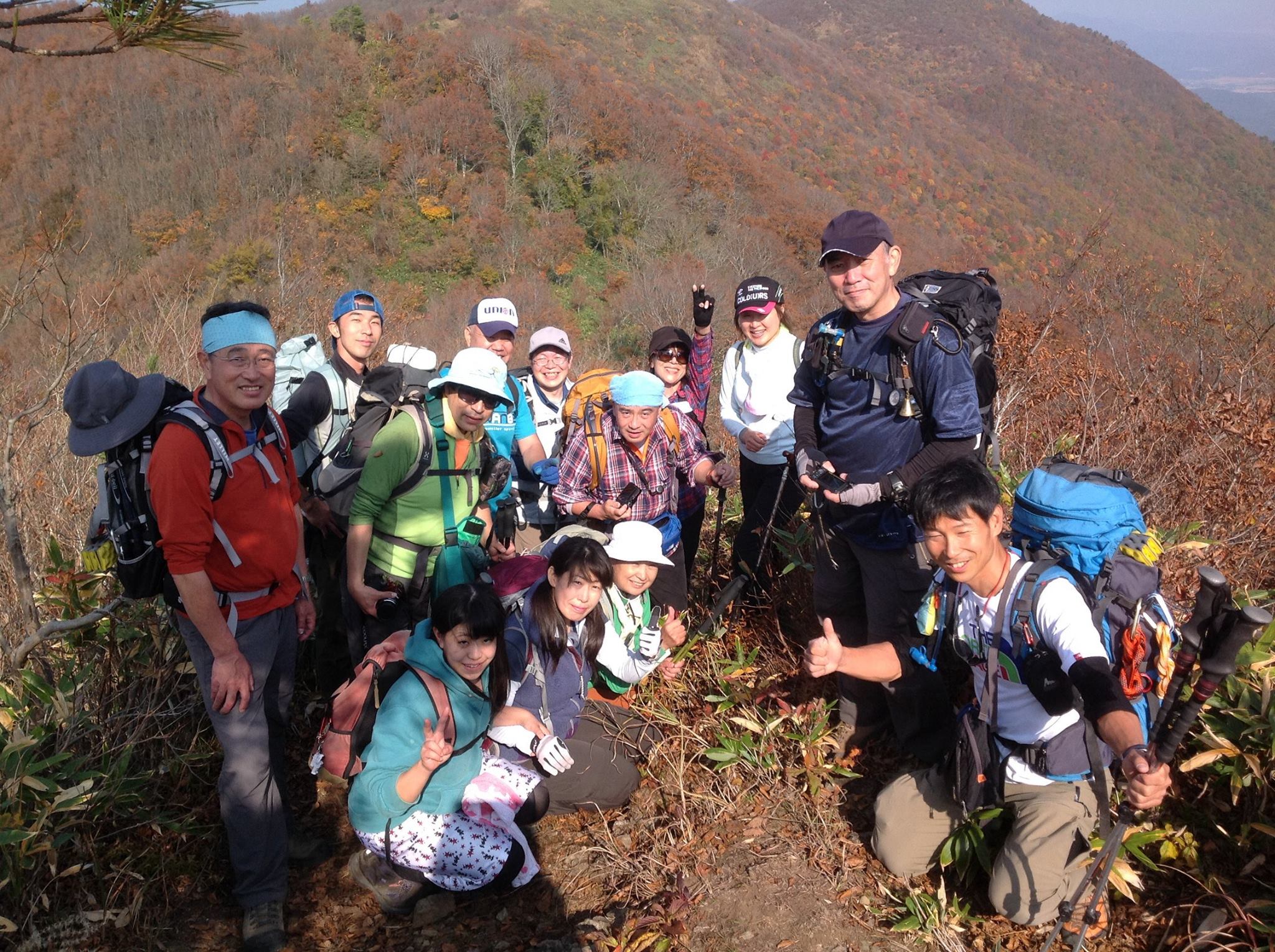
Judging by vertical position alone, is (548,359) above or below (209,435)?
below

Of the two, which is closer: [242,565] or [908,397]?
[242,565]

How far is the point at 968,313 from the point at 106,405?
8.99 feet

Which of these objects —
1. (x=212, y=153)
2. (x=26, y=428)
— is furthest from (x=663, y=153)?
(x=26, y=428)

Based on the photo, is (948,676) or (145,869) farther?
(948,676)

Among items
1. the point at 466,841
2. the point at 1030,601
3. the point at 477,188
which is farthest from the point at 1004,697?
the point at 477,188

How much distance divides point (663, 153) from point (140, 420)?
147 ft

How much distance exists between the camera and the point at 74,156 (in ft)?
117

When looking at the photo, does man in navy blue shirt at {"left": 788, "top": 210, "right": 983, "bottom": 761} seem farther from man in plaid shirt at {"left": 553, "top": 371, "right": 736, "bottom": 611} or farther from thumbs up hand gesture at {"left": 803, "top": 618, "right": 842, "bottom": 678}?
man in plaid shirt at {"left": 553, "top": 371, "right": 736, "bottom": 611}

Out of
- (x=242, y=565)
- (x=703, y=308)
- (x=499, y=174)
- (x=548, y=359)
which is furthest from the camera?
(x=499, y=174)

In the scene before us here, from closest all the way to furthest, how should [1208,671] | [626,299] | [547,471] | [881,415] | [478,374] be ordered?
1. [1208,671]
2. [881,415]
3. [478,374]
4. [547,471]
5. [626,299]

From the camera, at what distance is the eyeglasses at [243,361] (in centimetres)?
229

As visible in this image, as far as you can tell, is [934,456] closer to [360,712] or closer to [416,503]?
[416,503]

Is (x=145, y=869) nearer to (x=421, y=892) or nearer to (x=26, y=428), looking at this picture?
(x=421, y=892)

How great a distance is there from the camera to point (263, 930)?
2.58 metres
